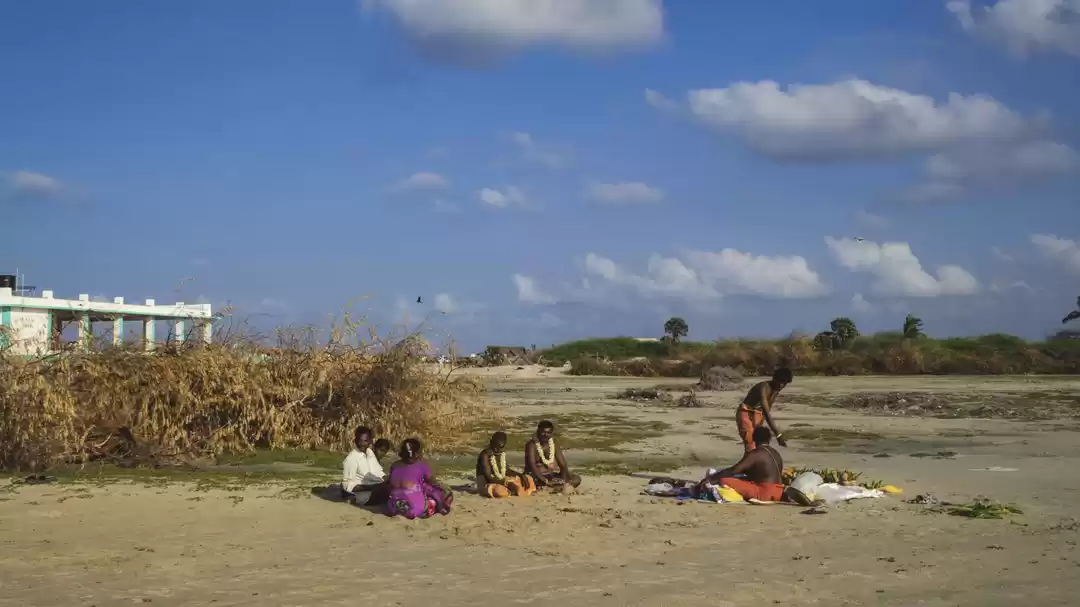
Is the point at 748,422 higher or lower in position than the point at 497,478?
higher

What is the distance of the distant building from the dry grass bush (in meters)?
0.43

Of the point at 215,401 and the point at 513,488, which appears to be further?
the point at 215,401

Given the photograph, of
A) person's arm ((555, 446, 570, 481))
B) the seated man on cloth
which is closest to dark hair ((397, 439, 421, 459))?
person's arm ((555, 446, 570, 481))

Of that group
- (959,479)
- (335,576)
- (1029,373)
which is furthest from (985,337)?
(335,576)

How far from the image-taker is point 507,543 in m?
9.16

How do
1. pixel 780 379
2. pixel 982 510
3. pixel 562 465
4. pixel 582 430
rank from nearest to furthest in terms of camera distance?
pixel 982 510 < pixel 562 465 < pixel 780 379 < pixel 582 430

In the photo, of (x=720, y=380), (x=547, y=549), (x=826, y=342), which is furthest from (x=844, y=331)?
(x=547, y=549)

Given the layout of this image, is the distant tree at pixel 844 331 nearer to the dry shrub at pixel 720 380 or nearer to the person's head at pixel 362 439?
the dry shrub at pixel 720 380

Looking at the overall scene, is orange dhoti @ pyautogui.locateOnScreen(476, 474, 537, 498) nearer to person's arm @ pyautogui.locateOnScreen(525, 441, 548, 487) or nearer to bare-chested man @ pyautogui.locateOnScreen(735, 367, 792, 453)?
person's arm @ pyautogui.locateOnScreen(525, 441, 548, 487)

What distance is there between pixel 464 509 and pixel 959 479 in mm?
6561

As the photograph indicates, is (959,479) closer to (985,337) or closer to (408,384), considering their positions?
(408,384)

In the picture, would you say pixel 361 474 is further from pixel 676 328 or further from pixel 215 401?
pixel 676 328

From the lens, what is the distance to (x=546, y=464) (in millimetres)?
12156

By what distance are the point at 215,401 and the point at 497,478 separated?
6.21 meters
